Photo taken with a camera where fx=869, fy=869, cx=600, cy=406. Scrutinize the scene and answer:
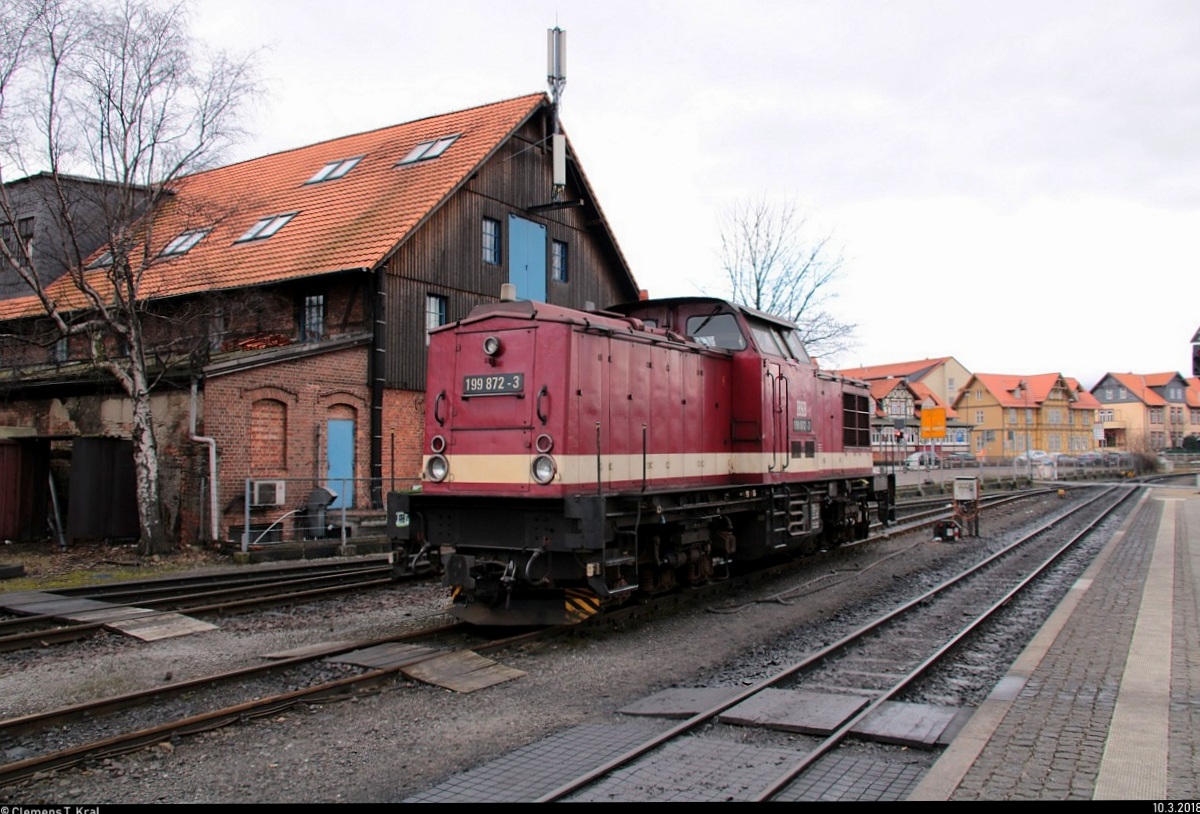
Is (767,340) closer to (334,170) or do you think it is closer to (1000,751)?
(1000,751)

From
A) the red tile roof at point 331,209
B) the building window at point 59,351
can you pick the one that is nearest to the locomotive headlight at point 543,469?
the red tile roof at point 331,209

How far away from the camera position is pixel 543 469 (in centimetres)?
864

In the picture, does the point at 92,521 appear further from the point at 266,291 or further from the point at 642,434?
the point at 642,434

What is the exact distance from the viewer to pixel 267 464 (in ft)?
56.4

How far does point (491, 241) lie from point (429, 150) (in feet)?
10.8

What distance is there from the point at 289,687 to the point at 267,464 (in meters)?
10.9

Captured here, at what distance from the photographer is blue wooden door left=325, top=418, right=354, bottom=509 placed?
18453 mm

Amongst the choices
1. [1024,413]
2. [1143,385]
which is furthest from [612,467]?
[1143,385]

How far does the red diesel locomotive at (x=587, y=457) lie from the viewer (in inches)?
340

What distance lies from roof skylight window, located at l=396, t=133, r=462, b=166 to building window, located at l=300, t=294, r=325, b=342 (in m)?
5.20

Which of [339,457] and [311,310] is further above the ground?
[311,310]

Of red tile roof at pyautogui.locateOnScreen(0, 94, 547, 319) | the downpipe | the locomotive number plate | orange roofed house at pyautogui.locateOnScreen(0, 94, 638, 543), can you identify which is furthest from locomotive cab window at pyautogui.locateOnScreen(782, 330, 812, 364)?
the downpipe

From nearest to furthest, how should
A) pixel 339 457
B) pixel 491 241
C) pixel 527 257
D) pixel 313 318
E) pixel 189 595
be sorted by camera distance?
pixel 189 595 < pixel 339 457 < pixel 313 318 < pixel 491 241 < pixel 527 257

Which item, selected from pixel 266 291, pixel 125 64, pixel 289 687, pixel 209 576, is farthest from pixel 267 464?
pixel 289 687
